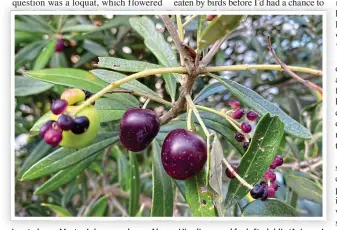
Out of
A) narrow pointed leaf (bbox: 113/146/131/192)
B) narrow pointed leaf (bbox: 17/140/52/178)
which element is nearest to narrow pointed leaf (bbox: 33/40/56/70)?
narrow pointed leaf (bbox: 17/140/52/178)

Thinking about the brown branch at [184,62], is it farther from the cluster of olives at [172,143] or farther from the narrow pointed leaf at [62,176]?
the narrow pointed leaf at [62,176]

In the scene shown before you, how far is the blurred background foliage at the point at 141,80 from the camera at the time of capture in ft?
3.52

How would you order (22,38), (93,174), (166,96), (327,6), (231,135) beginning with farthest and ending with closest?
1. (93,174)
2. (166,96)
3. (22,38)
4. (327,6)
5. (231,135)

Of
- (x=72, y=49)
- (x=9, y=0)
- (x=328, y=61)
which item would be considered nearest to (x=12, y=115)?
(x=9, y=0)

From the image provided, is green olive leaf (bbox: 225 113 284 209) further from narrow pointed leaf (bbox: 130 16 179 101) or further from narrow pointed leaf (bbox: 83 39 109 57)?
narrow pointed leaf (bbox: 83 39 109 57)

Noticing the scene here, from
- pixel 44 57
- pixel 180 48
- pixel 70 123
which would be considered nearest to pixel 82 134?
pixel 70 123

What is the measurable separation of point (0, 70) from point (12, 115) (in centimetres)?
10

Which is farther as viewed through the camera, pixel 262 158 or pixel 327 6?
pixel 327 6

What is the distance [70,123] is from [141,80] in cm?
71

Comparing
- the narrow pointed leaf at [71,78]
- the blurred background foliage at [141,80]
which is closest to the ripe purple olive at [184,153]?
the narrow pointed leaf at [71,78]

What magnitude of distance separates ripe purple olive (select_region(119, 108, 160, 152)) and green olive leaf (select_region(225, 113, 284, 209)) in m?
0.14

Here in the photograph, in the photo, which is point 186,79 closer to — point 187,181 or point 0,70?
point 187,181

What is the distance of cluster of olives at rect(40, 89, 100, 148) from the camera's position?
0.47 m

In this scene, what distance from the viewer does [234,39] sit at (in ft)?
4.69
